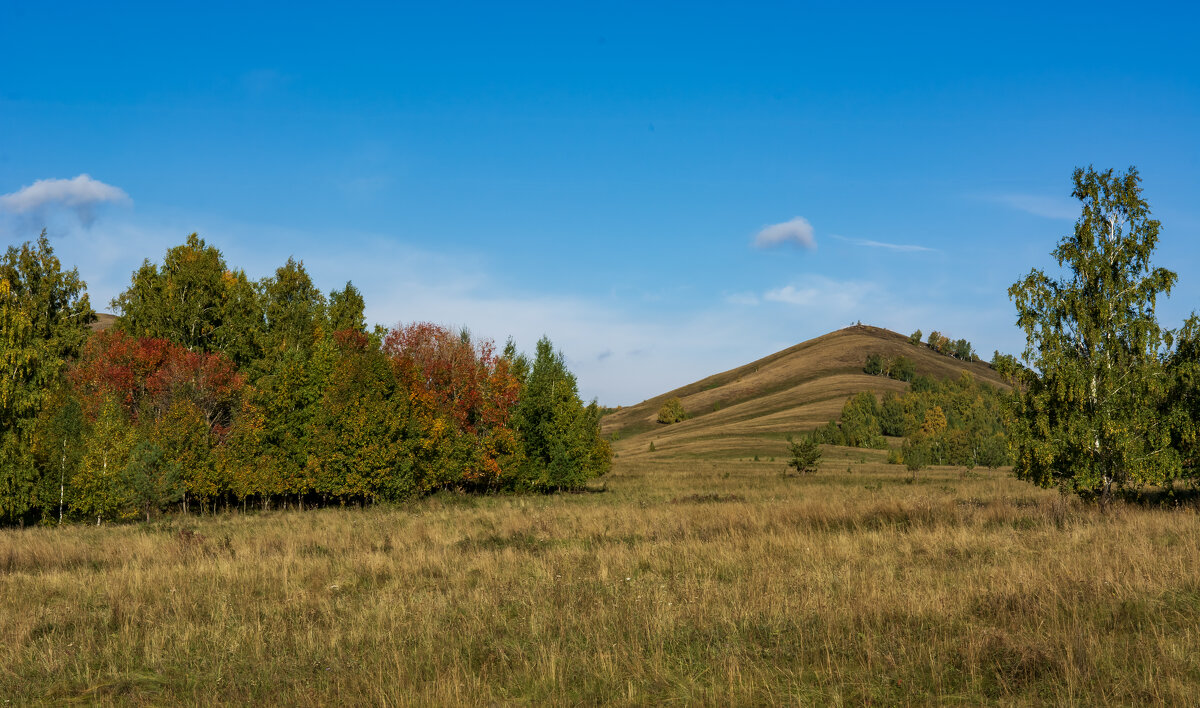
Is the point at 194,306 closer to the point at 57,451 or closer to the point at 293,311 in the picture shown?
the point at 293,311

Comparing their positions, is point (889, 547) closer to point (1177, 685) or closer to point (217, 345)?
point (1177, 685)

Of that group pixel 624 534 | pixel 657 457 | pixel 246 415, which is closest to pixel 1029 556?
pixel 624 534

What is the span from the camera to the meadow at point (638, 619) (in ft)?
23.3

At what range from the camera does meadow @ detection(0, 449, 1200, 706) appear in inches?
280

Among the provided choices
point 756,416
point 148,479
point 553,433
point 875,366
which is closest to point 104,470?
point 148,479

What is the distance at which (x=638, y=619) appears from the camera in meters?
9.66

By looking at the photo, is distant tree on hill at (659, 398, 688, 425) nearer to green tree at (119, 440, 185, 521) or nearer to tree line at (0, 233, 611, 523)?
tree line at (0, 233, 611, 523)

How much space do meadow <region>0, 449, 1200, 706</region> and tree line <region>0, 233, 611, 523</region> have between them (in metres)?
16.6

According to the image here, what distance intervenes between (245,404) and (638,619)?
37.7 metres

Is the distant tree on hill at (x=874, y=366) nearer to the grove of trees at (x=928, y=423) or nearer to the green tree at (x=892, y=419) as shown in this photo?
the grove of trees at (x=928, y=423)

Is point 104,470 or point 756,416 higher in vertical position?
point 756,416

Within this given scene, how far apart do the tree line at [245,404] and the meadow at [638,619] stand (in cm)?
1656

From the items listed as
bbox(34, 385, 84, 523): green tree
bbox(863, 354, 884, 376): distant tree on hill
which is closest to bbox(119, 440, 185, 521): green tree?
bbox(34, 385, 84, 523): green tree

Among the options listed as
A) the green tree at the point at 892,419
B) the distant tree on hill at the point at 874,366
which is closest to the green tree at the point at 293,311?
the green tree at the point at 892,419
